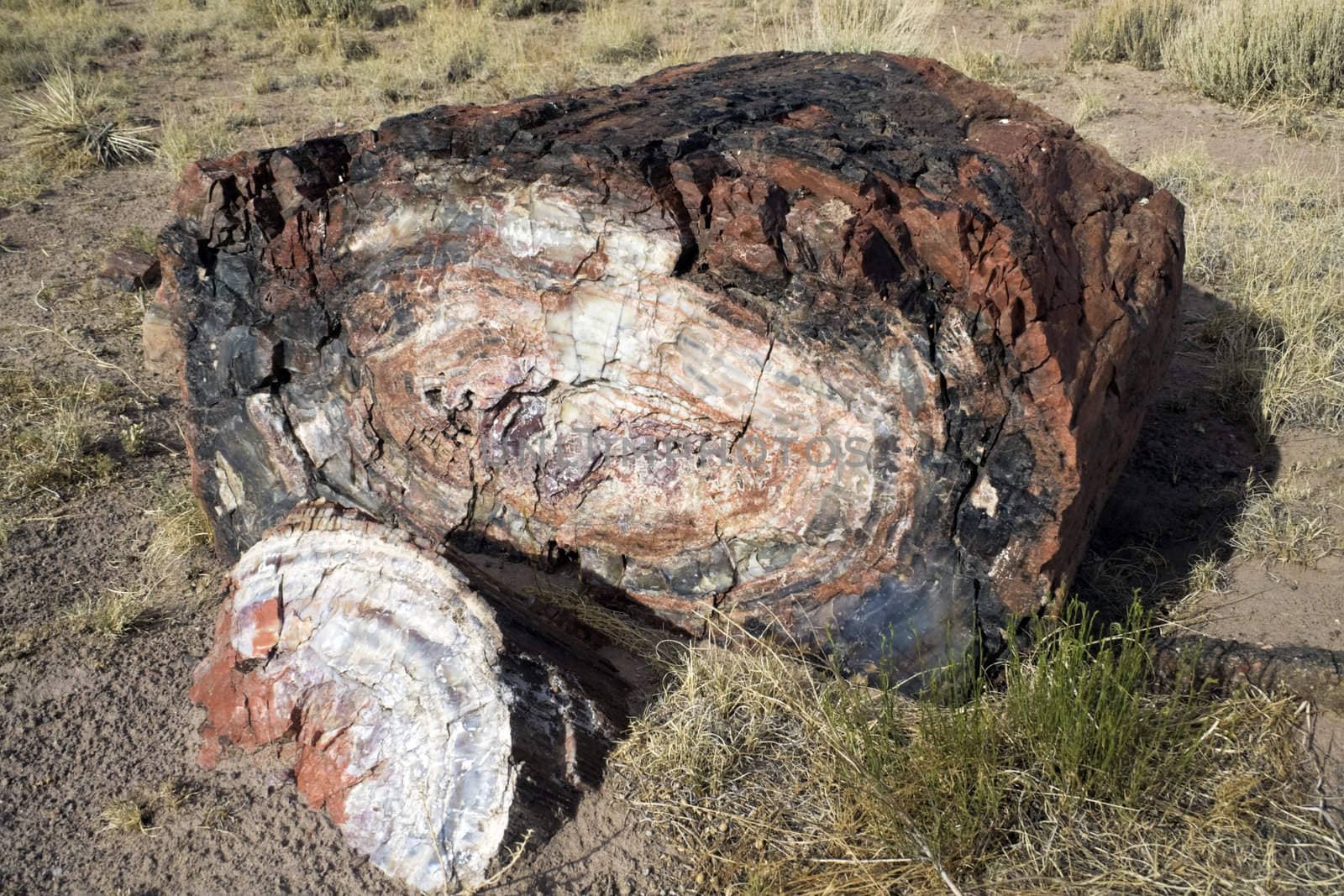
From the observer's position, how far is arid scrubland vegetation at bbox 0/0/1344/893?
2381mm

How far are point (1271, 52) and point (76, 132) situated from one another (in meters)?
7.87

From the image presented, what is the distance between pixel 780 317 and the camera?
272 cm

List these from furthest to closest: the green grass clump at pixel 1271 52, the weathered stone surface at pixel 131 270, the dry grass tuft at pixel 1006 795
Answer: the green grass clump at pixel 1271 52 < the weathered stone surface at pixel 131 270 < the dry grass tuft at pixel 1006 795

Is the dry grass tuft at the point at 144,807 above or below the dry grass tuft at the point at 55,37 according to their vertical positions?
below

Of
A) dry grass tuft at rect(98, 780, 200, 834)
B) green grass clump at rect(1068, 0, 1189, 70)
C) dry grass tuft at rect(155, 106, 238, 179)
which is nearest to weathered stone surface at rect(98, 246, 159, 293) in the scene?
dry grass tuft at rect(155, 106, 238, 179)

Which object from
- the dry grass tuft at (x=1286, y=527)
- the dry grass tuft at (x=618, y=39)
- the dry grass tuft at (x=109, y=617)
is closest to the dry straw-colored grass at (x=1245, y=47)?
the dry grass tuft at (x=618, y=39)

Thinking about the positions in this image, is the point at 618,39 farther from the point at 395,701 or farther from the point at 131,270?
the point at 395,701

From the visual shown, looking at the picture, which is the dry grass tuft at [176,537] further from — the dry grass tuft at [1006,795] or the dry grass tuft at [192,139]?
the dry grass tuft at [192,139]

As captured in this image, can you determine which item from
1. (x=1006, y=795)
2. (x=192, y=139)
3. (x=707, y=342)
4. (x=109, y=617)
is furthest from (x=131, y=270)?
(x=1006, y=795)

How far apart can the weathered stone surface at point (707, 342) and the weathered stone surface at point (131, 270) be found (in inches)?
95.2

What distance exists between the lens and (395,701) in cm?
254

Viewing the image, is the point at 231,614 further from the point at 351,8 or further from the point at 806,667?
the point at 351,8

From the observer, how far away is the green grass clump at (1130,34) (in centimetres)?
846

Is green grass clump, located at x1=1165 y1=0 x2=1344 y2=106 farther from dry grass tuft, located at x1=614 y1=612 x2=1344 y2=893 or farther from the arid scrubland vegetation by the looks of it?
dry grass tuft, located at x1=614 y1=612 x2=1344 y2=893
